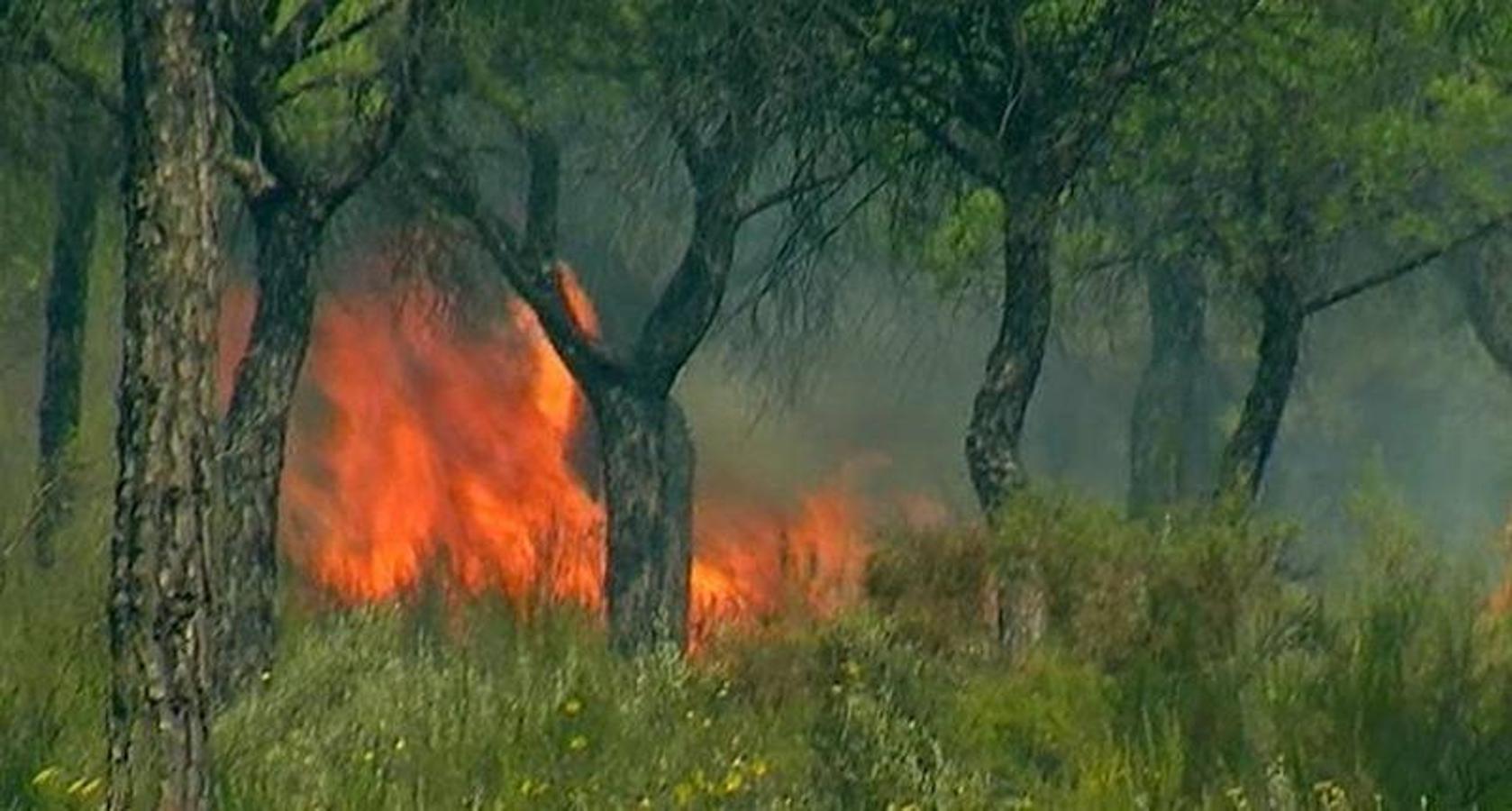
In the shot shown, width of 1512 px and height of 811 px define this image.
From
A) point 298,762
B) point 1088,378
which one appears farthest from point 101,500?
point 1088,378

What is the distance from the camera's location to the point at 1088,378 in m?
43.0

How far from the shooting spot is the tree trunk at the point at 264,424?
14.8m

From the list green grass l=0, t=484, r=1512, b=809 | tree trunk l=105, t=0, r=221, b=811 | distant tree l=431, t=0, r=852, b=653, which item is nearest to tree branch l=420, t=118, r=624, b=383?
distant tree l=431, t=0, r=852, b=653

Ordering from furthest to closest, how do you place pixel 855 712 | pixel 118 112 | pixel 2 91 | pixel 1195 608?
pixel 118 112, pixel 2 91, pixel 1195 608, pixel 855 712

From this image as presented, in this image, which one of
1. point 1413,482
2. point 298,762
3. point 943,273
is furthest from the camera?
point 1413,482

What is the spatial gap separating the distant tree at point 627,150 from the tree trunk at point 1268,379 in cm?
293

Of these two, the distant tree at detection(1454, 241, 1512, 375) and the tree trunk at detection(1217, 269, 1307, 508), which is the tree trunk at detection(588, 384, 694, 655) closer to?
the tree trunk at detection(1217, 269, 1307, 508)

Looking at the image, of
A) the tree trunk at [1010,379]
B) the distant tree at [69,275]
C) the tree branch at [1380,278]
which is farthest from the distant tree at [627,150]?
the tree branch at [1380,278]

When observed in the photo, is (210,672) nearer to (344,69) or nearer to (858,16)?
(858,16)

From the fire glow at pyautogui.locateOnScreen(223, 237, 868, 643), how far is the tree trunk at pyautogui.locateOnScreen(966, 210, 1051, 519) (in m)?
15.4

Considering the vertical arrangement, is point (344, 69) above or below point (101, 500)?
above

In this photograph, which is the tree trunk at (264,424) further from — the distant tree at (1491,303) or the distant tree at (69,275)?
the distant tree at (1491,303)

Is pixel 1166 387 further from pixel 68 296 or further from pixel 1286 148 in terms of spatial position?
pixel 68 296

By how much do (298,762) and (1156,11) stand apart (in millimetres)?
7229
